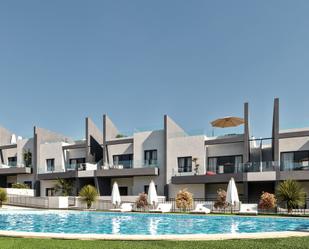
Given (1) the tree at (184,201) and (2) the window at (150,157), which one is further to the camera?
(2) the window at (150,157)

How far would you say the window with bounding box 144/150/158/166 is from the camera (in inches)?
1309

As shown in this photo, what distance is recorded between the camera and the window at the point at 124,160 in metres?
34.0

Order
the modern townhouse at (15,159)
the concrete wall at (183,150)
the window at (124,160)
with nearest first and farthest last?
the concrete wall at (183,150) < the window at (124,160) < the modern townhouse at (15,159)

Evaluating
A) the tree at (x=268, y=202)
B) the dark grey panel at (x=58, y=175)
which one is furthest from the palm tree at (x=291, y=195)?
the dark grey panel at (x=58, y=175)

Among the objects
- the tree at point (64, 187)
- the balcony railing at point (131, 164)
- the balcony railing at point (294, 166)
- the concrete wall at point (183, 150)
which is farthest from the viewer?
the tree at point (64, 187)

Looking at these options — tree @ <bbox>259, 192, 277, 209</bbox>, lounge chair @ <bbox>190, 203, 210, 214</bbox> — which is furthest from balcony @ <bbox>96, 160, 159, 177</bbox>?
tree @ <bbox>259, 192, 277, 209</bbox>

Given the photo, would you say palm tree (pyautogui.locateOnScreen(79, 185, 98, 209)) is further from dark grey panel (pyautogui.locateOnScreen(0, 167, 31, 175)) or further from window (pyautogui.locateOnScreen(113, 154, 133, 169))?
dark grey panel (pyautogui.locateOnScreen(0, 167, 31, 175))

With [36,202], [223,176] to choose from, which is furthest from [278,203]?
[36,202]

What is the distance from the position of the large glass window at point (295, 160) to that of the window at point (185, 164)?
7.52m

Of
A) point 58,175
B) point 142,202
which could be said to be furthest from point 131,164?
→ point 58,175

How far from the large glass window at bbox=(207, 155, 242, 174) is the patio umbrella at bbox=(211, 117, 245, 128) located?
8.79ft

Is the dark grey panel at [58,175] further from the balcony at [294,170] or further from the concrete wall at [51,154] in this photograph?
the balcony at [294,170]

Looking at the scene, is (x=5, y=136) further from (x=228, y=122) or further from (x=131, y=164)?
(x=228, y=122)

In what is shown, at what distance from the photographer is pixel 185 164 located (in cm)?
3200
